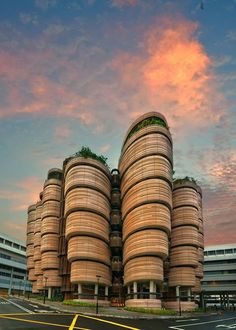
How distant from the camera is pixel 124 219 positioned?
80500 millimetres

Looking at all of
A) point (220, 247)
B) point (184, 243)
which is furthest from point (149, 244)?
point (220, 247)

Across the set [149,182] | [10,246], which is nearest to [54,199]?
[149,182]

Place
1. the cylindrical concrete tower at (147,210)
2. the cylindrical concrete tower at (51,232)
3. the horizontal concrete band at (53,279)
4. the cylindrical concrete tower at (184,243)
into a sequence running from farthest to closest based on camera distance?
1. the cylindrical concrete tower at (51,232)
2. the horizontal concrete band at (53,279)
3. the cylindrical concrete tower at (184,243)
4. the cylindrical concrete tower at (147,210)

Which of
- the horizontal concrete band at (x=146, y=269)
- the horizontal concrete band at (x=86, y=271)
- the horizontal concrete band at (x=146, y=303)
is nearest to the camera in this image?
the horizontal concrete band at (x=146, y=303)

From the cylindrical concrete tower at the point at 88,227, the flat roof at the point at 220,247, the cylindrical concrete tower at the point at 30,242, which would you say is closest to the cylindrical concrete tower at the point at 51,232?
the cylindrical concrete tower at the point at 88,227

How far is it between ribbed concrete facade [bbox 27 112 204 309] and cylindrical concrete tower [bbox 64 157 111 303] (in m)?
0.20

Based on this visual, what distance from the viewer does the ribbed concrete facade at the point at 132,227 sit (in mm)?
69812

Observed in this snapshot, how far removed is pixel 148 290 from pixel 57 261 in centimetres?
3202

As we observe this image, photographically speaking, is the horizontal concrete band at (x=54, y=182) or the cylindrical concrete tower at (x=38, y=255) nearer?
the horizontal concrete band at (x=54, y=182)

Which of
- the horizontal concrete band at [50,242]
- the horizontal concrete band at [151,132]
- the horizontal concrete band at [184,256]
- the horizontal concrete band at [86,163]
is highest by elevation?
the horizontal concrete band at [151,132]

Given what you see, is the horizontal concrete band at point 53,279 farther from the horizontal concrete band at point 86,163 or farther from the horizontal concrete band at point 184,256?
the horizontal concrete band at point 86,163

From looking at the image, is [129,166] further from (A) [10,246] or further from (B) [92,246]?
(A) [10,246]

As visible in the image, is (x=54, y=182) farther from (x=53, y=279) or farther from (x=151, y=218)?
(x=151, y=218)

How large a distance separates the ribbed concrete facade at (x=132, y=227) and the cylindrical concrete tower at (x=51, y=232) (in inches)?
95.7
